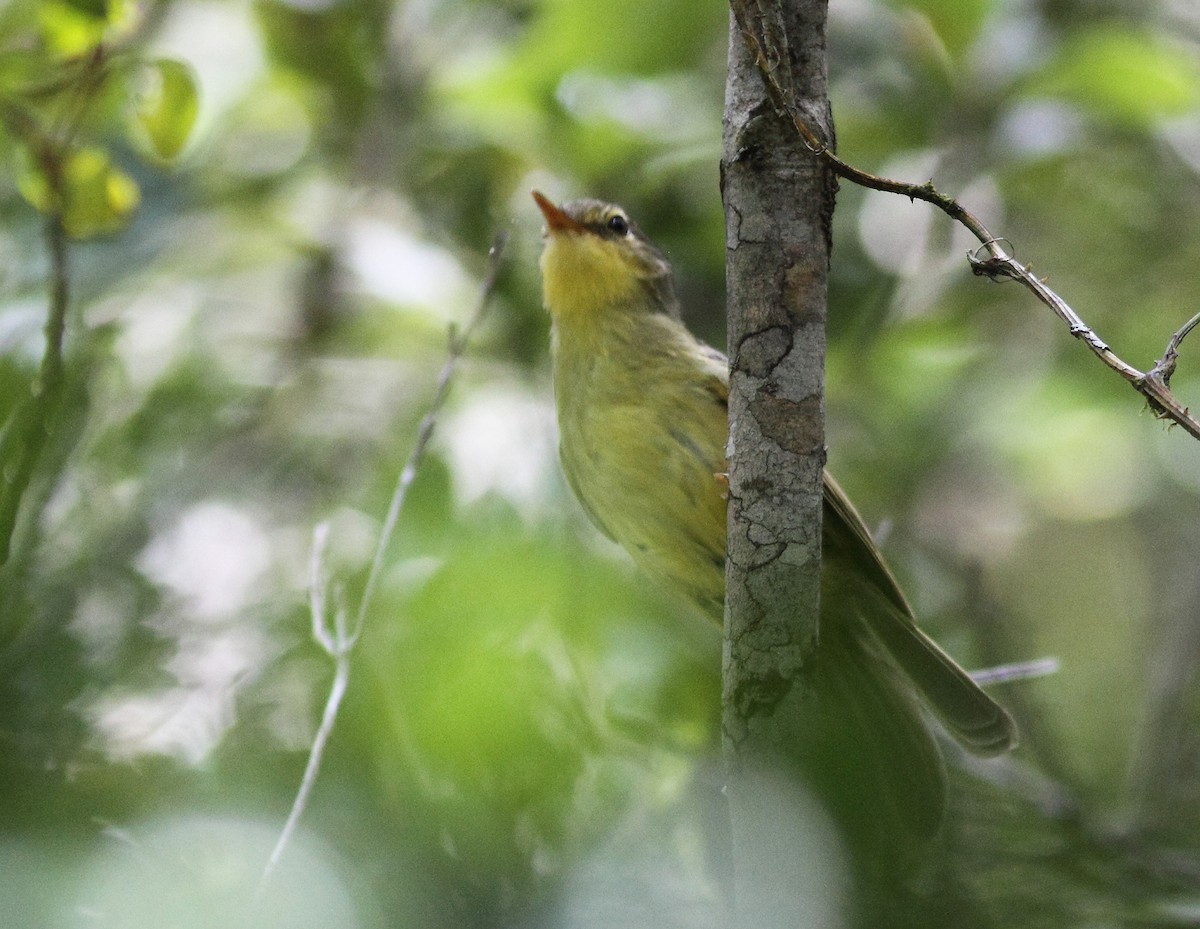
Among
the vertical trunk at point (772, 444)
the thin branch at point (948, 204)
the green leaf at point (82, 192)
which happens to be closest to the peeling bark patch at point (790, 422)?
the vertical trunk at point (772, 444)

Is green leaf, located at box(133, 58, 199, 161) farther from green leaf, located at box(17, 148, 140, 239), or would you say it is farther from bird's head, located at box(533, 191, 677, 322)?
bird's head, located at box(533, 191, 677, 322)

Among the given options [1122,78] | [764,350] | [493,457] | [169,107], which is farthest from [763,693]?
[1122,78]

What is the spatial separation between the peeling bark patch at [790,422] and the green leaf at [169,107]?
4.92 ft

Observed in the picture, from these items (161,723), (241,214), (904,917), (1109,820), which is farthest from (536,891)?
(241,214)

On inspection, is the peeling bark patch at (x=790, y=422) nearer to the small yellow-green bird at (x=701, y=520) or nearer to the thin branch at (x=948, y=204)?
the thin branch at (x=948, y=204)

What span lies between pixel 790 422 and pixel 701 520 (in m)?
1.02

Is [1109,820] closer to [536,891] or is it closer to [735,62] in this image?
[536,891]

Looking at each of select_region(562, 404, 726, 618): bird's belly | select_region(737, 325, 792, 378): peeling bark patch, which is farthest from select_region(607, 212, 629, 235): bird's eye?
select_region(737, 325, 792, 378): peeling bark patch

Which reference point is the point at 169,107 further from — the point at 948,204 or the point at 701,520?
the point at 948,204

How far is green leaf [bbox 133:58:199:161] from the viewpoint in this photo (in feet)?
9.11

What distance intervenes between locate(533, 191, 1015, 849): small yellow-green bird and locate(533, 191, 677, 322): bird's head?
0.01 meters

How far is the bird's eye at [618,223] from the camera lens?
3.74 m

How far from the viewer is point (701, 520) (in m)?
3.17

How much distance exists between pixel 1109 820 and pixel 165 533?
2.97 metres
